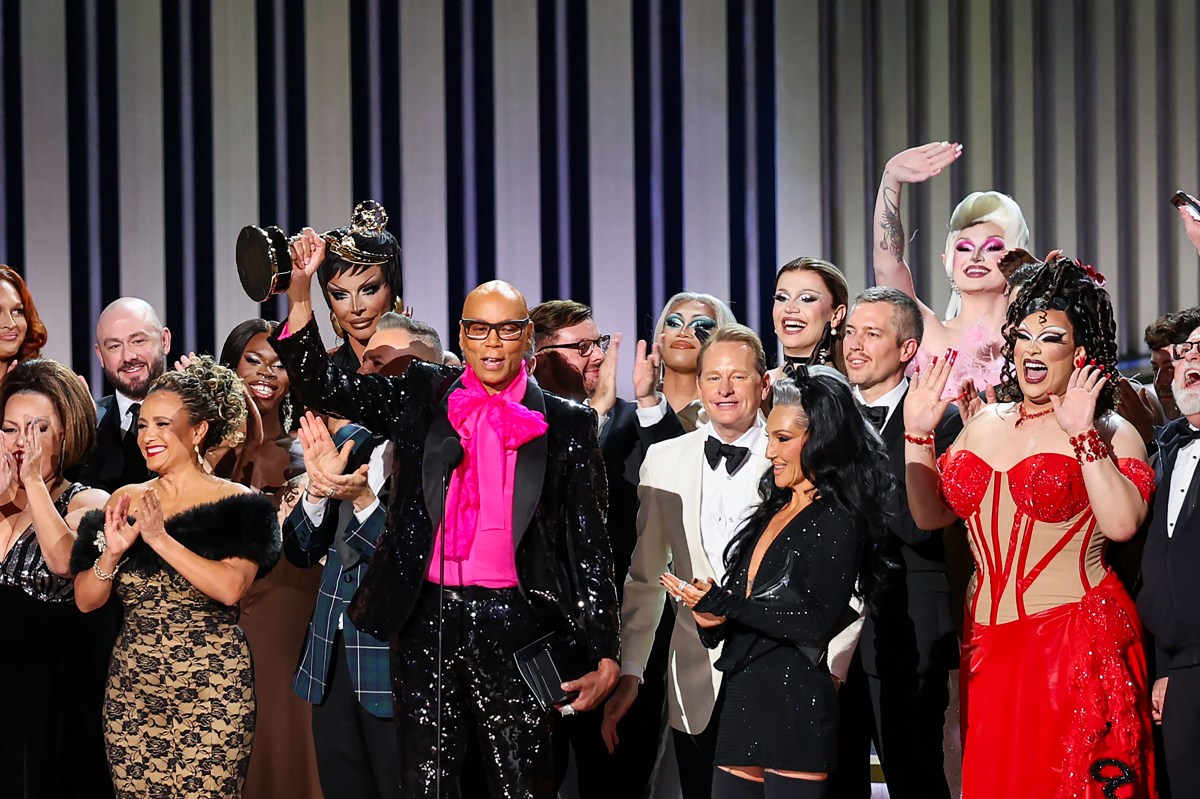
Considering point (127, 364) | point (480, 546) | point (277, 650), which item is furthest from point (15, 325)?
point (480, 546)

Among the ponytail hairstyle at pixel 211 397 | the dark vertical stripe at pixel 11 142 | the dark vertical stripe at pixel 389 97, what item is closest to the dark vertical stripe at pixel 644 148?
the dark vertical stripe at pixel 389 97

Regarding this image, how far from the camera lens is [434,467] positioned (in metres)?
3.15

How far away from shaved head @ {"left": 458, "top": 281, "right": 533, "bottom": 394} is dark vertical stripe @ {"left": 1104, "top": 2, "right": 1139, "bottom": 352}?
13.2 ft

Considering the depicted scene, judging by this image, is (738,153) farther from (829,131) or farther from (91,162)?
(91,162)

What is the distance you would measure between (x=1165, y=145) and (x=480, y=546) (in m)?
4.50

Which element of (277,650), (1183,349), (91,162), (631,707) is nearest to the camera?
(1183,349)

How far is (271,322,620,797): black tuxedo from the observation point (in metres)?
3.11

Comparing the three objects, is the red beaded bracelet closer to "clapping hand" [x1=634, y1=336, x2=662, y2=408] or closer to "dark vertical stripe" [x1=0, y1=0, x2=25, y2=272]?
"clapping hand" [x1=634, y1=336, x2=662, y2=408]

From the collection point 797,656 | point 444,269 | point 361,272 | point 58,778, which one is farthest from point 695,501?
point 444,269

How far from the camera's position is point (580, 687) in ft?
10.3

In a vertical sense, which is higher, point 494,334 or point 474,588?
point 494,334

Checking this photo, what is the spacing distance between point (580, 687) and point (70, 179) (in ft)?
13.9

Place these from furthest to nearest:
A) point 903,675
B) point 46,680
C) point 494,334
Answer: point 46,680 < point 903,675 < point 494,334

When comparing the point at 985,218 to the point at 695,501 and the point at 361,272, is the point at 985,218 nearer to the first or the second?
the point at 695,501
